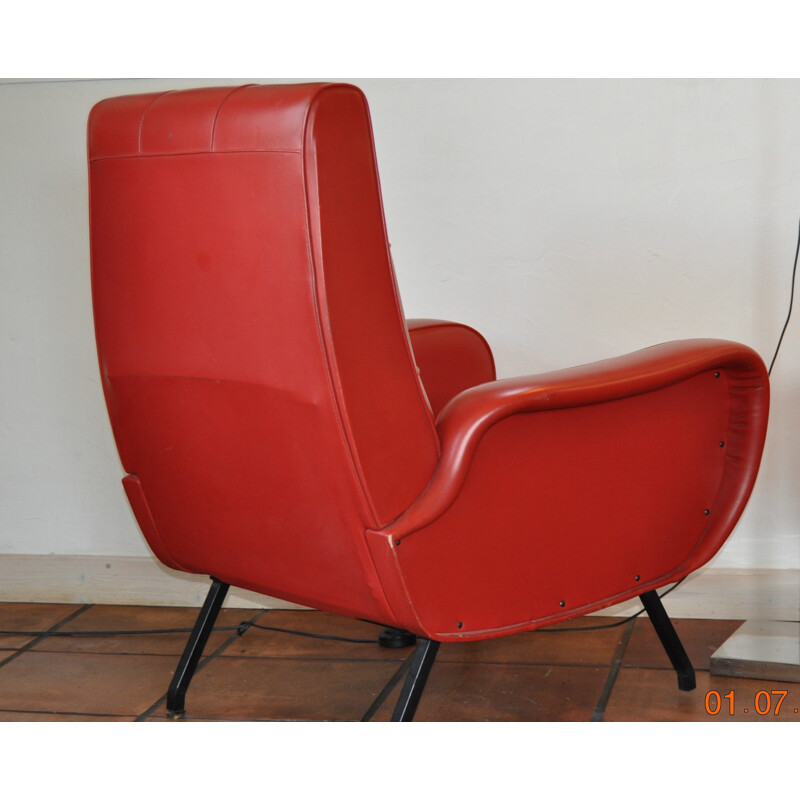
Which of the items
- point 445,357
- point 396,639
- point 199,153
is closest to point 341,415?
point 199,153

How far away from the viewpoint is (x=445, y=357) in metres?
1.76

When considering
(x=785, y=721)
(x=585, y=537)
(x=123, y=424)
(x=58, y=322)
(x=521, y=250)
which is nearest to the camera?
(x=585, y=537)

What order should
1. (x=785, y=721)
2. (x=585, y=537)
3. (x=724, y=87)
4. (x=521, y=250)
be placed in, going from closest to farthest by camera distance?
(x=585, y=537) < (x=785, y=721) < (x=724, y=87) < (x=521, y=250)

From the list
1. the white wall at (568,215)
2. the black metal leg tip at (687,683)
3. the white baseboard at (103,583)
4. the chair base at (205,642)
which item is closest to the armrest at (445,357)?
the white wall at (568,215)

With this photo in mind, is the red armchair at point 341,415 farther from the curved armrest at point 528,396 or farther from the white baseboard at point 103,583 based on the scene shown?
the white baseboard at point 103,583

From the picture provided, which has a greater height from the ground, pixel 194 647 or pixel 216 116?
pixel 216 116

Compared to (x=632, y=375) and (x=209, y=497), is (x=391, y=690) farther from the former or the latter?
(x=632, y=375)

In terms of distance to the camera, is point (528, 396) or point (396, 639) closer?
point (528, 396)

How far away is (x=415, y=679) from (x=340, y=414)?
1.24 ft

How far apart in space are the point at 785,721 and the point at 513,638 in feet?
1.88

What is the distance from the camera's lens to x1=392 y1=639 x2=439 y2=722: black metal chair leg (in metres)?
1.24

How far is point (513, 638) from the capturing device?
197 centimetres

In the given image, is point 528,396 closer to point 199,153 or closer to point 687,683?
point 199,153

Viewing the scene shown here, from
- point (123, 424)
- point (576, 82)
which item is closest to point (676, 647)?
point (123, 424)
